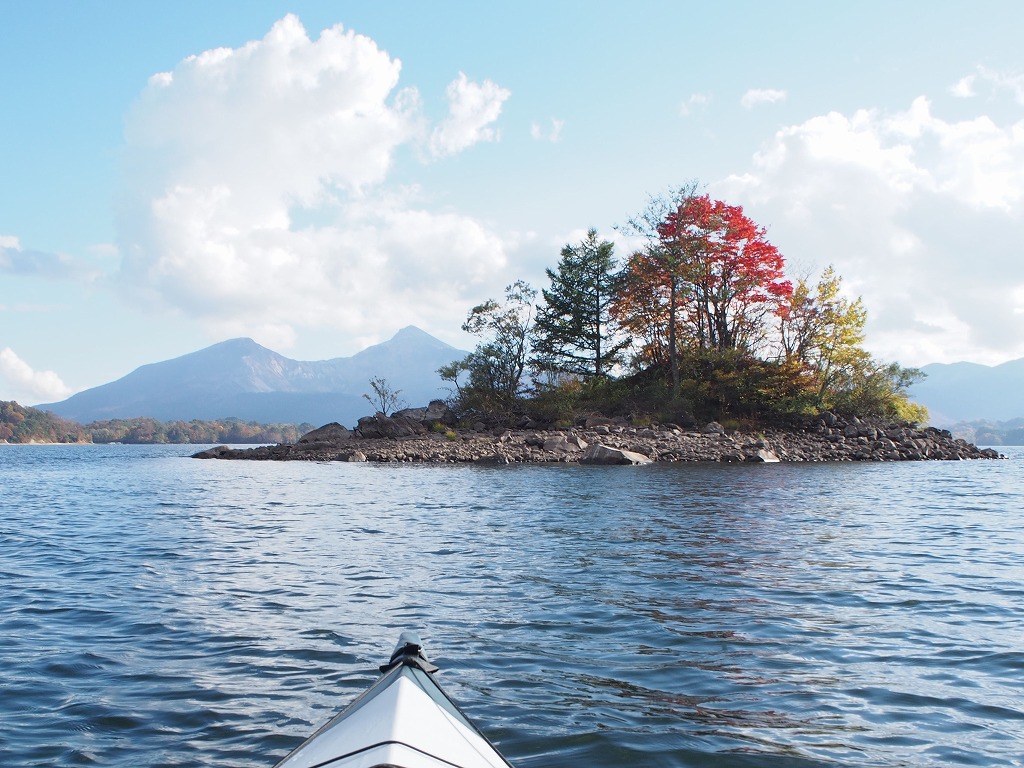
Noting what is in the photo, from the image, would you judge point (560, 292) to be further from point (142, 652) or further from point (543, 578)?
point (142, 652)

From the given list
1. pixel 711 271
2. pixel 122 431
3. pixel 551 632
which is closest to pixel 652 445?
pixel 711 271

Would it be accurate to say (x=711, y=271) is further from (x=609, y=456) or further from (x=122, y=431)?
(x=122, y=431)

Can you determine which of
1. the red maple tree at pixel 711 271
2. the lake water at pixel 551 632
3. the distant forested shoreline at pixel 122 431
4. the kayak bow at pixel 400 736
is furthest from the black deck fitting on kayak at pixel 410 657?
the distant forested shoreline at pixel 122 431

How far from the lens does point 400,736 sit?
3.20 metres

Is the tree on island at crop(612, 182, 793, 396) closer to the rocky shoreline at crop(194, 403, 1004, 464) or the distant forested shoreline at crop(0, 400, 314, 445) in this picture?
the rocky shoreline at crop(194, 403, 1004, 464)

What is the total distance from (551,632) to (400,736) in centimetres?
401

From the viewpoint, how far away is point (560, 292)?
47125 mm

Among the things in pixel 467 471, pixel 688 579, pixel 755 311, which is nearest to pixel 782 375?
pixel 755 311

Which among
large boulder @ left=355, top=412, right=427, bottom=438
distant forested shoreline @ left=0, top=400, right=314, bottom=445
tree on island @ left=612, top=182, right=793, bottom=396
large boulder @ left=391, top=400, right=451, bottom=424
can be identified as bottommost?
distant forested shoreline @ left=0, top=400, right=314, bottom=445

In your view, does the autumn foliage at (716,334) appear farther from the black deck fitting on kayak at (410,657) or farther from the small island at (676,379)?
the black deck fitting on kayak at (410,657)

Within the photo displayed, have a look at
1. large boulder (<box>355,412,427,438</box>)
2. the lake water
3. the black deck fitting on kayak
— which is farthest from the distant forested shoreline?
the black deck fitting on kayak

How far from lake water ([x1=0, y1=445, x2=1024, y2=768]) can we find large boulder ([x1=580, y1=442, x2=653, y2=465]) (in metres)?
16.1

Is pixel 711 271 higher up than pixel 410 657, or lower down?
higher up

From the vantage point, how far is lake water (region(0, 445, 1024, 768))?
15.3 ft
